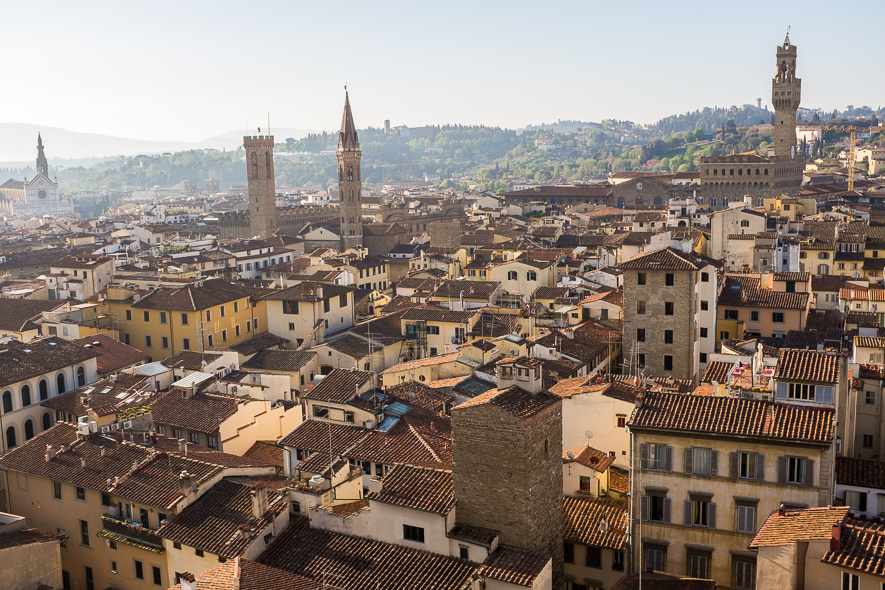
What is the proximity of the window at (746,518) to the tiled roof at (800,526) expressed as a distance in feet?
7.78

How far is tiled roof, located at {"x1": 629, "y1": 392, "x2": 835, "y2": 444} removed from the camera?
60.3ft

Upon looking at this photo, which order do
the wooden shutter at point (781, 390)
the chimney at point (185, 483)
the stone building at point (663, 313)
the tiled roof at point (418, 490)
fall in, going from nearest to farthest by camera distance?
the tiled roof at point (418, 490) → the wooden shutter at point (781, 390) → the chimney at point (185, 483) → the stone building at point (663, 313)

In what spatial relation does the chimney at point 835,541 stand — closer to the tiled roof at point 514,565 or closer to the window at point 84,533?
the tiled roof at point 514,565

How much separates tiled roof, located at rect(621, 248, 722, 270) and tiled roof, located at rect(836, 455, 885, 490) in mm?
14773

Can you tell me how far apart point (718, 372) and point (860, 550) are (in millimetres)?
13224

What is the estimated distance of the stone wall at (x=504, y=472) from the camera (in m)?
17.8

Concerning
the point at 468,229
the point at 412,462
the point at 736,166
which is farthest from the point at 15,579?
the point at 736,166

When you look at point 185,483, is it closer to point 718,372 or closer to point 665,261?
point 718,372

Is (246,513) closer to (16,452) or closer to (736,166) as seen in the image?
(16,452)

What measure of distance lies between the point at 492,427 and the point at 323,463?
19.0 ft

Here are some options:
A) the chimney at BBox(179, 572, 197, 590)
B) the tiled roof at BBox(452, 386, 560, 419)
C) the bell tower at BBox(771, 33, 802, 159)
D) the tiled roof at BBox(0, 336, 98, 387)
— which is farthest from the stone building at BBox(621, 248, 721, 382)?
the bell tower at BBox(771, 33, 802, 159)

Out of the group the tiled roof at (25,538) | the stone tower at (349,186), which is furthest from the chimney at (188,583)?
the stone tower at (349,186)

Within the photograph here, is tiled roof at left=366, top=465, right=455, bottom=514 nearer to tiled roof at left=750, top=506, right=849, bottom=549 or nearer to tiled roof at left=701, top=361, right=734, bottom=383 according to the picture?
tiled roof at left=750, top=506, right=849, bottom=549

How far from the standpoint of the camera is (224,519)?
20391 mm
